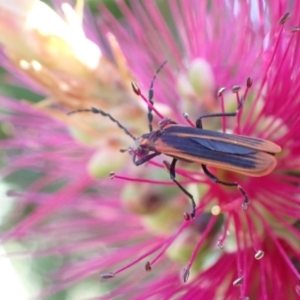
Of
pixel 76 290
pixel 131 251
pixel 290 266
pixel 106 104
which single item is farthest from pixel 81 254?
pixel 290 266

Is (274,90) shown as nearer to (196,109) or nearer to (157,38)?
(196,109)

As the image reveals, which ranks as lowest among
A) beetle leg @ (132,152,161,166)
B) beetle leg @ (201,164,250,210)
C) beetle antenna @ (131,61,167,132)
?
beetle leg @ (201,164,250,210)

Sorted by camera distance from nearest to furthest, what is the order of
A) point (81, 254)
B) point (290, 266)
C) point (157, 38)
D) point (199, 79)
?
point (290, 266), point (199, 79), point (157, 38), point (81, 254)

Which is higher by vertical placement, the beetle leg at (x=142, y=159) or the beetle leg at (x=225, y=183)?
the beetle leg at (x=142, y=159)

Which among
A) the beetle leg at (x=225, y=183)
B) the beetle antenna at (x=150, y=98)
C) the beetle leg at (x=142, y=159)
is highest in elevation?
the beetle antenna at (x=150, y=98)

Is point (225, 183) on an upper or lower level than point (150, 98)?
→ lower
